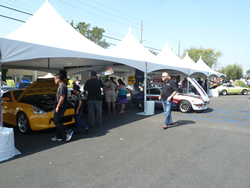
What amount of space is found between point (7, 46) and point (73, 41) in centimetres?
269

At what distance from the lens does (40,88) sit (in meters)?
7.15

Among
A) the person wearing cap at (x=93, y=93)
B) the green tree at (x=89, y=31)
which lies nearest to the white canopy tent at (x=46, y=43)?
the person wearing cap at (x=93, y=93)

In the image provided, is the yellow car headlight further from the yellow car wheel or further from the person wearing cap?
the person wearing cap

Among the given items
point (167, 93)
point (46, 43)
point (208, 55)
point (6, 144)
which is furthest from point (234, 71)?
point (6, 144)

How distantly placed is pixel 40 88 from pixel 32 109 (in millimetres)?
1815

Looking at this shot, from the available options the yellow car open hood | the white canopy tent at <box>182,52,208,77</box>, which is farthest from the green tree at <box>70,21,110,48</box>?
the yellow car open hood

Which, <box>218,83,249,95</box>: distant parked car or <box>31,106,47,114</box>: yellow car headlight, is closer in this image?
<box>31,106,47,114</box>: yellow car headlight

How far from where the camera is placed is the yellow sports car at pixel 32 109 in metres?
5.44

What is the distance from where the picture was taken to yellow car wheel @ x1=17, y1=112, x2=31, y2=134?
5.53 metres

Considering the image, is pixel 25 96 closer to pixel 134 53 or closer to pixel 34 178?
pixel 34 178

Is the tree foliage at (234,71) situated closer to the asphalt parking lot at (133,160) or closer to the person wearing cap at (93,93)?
the asphalt parking lot at (133,160)

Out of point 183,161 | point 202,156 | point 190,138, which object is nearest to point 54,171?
point 183,161

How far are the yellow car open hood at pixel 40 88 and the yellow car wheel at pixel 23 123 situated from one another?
2.41ft

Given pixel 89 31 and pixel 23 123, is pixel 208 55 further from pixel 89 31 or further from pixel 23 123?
pixel 23 123
